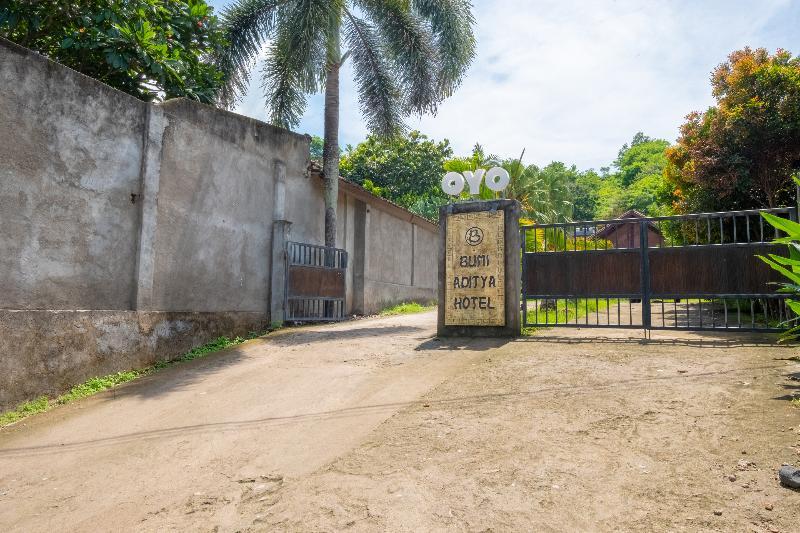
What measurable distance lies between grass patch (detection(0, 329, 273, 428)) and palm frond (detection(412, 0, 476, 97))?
8.44 meters

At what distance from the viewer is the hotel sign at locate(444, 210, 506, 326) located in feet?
28.4

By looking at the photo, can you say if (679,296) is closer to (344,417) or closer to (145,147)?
(344,417)

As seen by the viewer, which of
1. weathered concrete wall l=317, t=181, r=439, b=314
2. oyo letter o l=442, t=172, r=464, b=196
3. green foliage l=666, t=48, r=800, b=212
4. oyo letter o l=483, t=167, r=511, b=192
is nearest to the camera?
oyo letter o l=483, t=167, r=511, b=192

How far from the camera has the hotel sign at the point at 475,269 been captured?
865cm

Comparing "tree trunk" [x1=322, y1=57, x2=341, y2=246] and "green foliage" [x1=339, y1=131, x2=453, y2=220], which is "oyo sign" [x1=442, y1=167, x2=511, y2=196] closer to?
"tree trunk" [x1=322, y1=57, x2=341, y2=246]

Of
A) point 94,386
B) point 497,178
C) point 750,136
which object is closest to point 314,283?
point 497,178

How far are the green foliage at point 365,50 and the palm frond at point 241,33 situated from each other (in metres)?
0.02

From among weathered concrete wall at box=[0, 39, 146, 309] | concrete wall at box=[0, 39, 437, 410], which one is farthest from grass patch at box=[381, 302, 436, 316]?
weathered concrete wall at box=[0, 39, 146, 309]

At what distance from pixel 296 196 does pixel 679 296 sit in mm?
8068

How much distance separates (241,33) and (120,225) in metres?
7.51

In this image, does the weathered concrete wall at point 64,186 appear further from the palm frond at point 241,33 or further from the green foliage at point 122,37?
the palm frond at point 241,33

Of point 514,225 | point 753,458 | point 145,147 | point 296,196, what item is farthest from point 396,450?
point 296,196

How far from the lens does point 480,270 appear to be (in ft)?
28.9

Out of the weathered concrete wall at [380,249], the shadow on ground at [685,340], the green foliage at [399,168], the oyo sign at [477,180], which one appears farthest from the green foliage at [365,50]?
the green foliage at [399,168]
